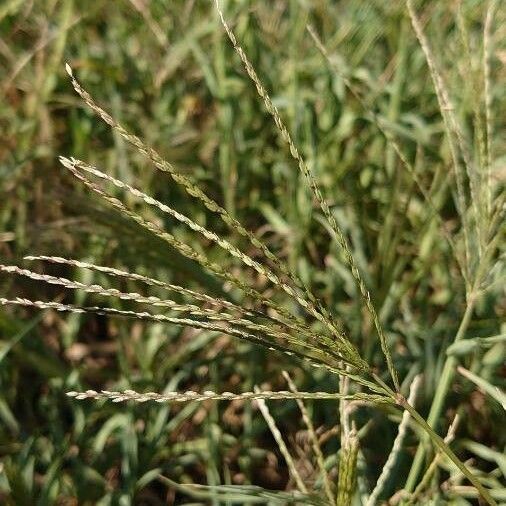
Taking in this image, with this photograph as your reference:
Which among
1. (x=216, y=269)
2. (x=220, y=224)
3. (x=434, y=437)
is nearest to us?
(x=216, y=269)

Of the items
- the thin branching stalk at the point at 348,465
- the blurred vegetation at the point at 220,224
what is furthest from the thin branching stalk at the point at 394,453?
the blurred vegetation at the point at 220,224

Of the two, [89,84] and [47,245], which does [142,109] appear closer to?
[89,84]

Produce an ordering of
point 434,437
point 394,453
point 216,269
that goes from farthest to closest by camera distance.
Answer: point 394,453
point 434,437
point 216,269

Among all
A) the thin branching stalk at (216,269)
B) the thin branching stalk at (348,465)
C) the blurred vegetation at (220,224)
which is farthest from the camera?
the blurred vegetation at (220,224)

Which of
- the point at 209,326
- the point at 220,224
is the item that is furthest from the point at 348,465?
the point at 220,224

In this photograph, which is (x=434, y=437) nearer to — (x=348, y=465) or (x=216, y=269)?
(x=348, y=465)

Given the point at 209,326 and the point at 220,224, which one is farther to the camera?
the point at 220,224

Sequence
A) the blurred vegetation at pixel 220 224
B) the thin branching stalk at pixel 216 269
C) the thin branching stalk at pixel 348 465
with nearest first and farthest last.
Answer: the thin branching stalk at pixel 216 269, the thin branching stalk at pixel 348 465, the blurred vegetation at pixel 220 224

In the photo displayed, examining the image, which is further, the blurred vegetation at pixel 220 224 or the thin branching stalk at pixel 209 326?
the blurred vegetation at pixel 220 224

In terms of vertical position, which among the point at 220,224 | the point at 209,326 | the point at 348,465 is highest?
the point at 220,224

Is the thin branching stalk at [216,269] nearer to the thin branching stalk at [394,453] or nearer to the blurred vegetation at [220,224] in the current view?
the thin branching stalk at [394,453]

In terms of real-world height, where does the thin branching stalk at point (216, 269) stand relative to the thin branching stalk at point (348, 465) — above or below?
above
